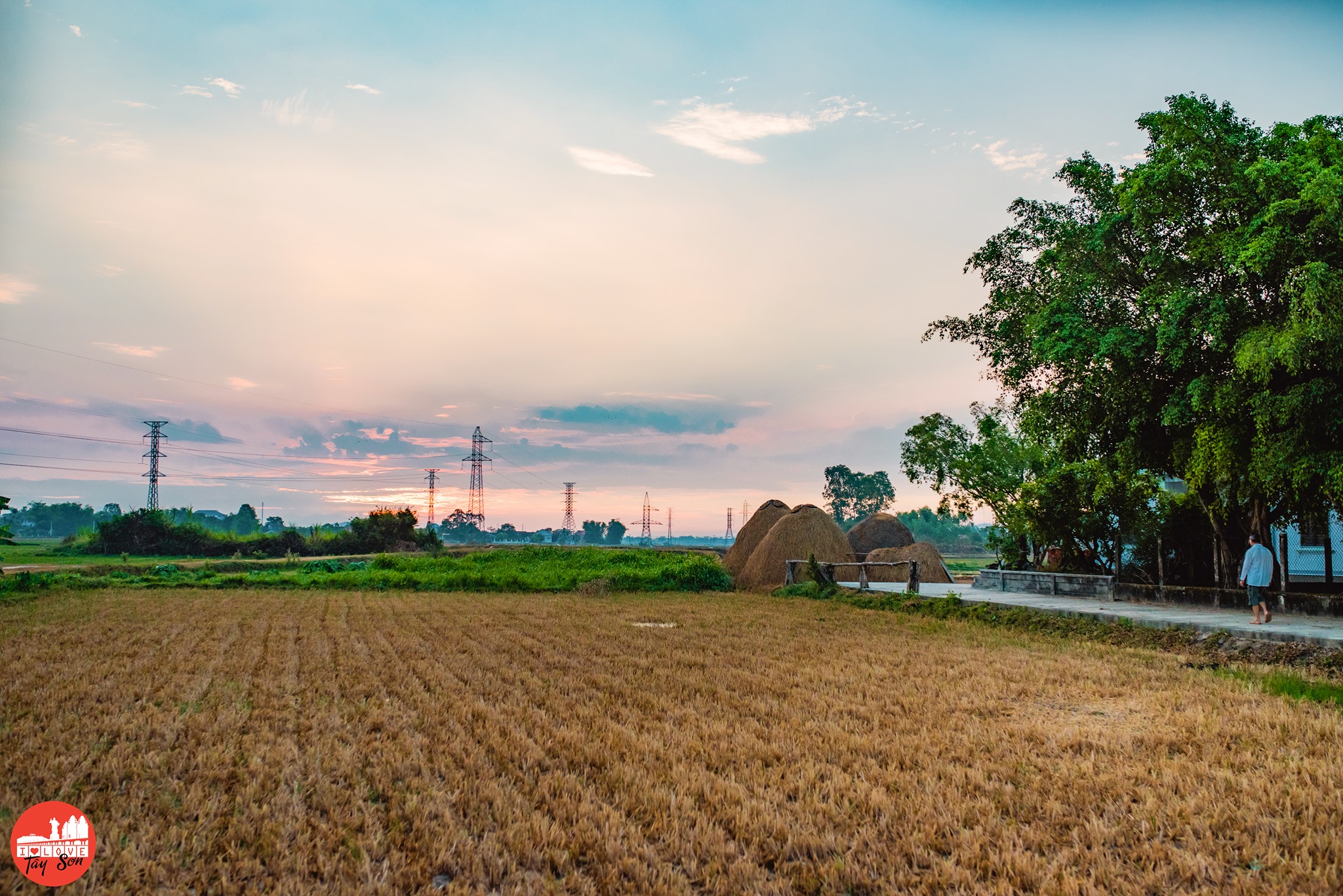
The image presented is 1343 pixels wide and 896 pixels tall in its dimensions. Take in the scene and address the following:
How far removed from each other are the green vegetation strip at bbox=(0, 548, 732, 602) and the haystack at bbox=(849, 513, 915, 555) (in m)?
7.45

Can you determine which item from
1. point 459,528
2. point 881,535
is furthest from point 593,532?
point 881,535

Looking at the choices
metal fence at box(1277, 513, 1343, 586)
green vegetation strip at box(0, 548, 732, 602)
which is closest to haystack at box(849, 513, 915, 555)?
green vegetation strip at box(0, 548, 732, 602)

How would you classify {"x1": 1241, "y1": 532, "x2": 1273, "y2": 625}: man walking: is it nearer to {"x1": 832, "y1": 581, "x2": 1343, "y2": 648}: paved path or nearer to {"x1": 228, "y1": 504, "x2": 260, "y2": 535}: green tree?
{"x1": 832, "y1": 581, "x2": 1343, "y2": 648}: paved path

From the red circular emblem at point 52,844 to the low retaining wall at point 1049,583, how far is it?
673 inches

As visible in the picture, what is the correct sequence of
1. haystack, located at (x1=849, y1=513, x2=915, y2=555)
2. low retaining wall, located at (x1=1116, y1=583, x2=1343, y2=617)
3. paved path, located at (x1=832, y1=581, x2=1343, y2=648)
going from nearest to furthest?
paved path, located at (x1=832, y1=581, x2=1343, y2=648) < low retaining wall, located at (x1=1116, y1=583, x2=1343, y2=617) < haystack, located at (x1=849, y1=513, x2=915, y2=555)

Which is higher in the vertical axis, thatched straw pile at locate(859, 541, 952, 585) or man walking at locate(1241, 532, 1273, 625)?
man walking at locate(1241, 532, 1273, 625)

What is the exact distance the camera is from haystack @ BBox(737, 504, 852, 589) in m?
25.8

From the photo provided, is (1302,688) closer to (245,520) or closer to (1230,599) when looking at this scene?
(1230,599)

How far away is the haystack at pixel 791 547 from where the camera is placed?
84.7ft

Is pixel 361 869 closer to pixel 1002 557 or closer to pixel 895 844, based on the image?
pixel 895 844

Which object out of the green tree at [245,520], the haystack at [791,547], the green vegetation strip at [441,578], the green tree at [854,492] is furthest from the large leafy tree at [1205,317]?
the green tree at [245,520]

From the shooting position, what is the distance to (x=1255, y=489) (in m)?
13.0

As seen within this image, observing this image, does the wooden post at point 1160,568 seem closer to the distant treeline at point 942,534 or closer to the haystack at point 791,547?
the haystack at point 791,547

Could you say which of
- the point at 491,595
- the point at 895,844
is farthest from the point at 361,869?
the point at 491,595
